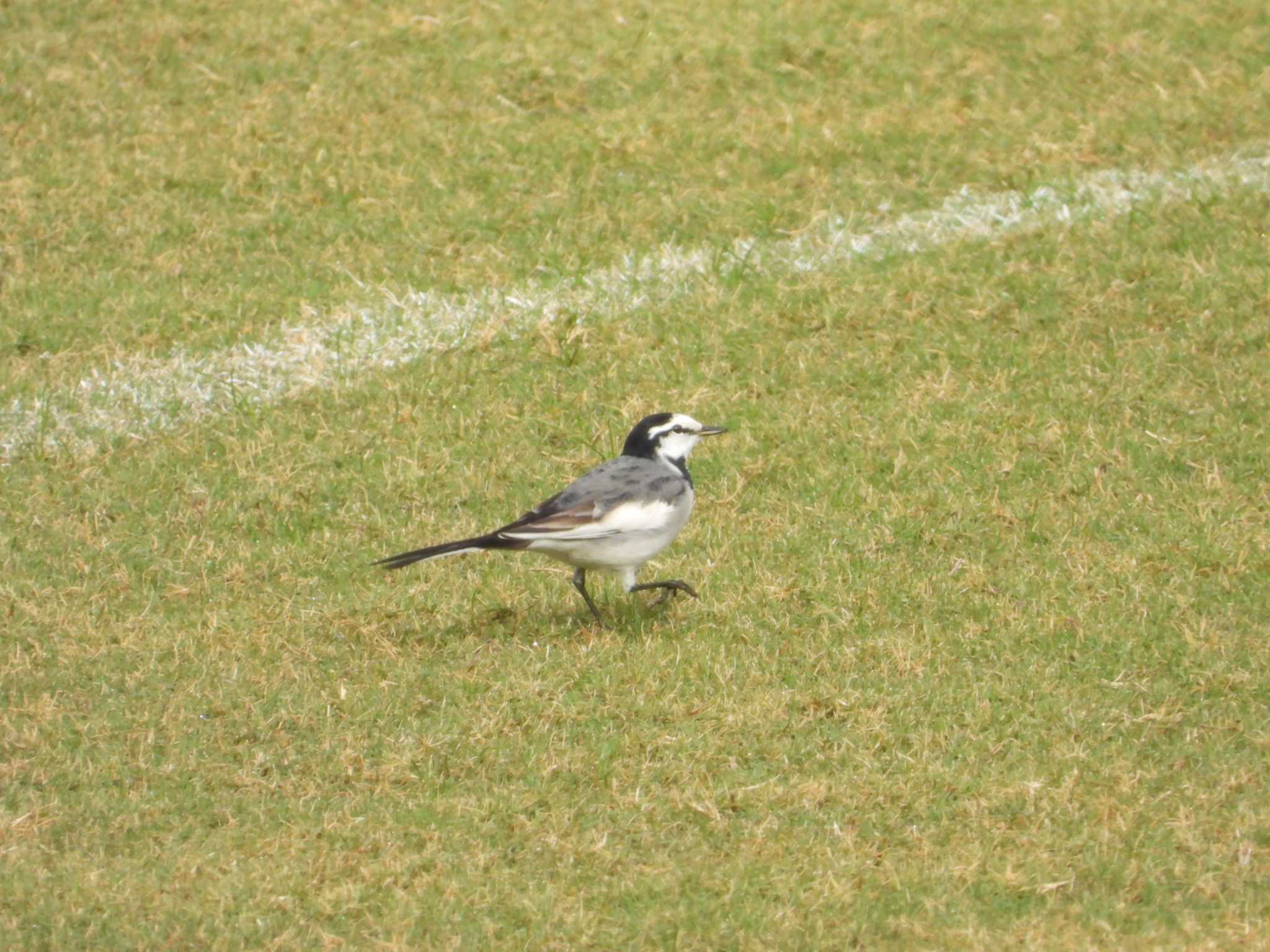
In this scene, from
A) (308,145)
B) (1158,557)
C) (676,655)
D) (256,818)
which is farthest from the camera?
(308,145)

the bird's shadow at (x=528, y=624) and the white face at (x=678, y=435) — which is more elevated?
the white face at (x=678, y=435)

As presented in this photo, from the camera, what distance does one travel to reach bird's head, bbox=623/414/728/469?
7520 millimetres

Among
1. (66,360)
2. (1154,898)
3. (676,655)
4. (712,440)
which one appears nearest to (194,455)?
(66,360)

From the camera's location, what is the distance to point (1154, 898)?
522 centimetres

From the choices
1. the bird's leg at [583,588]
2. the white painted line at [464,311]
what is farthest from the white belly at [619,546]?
the white painted line at [464,311]

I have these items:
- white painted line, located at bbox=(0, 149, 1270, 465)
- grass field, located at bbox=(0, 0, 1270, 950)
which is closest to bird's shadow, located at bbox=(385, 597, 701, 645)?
grass field, located at bbox=(0, 0, 1270, 950)

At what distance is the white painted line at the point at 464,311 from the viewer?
30.2ft

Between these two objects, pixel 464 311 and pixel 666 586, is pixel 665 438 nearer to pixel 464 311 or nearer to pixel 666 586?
pixel 666 586

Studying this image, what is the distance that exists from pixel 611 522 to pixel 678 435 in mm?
845

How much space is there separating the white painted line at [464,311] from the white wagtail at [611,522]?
259 cm

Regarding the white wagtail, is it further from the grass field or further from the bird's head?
the grass field

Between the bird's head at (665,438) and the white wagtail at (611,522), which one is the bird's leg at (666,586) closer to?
the white wagtail at (611,522)

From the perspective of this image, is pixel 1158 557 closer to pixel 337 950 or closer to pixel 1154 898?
pixel 1154 898

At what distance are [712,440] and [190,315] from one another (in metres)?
3.25
